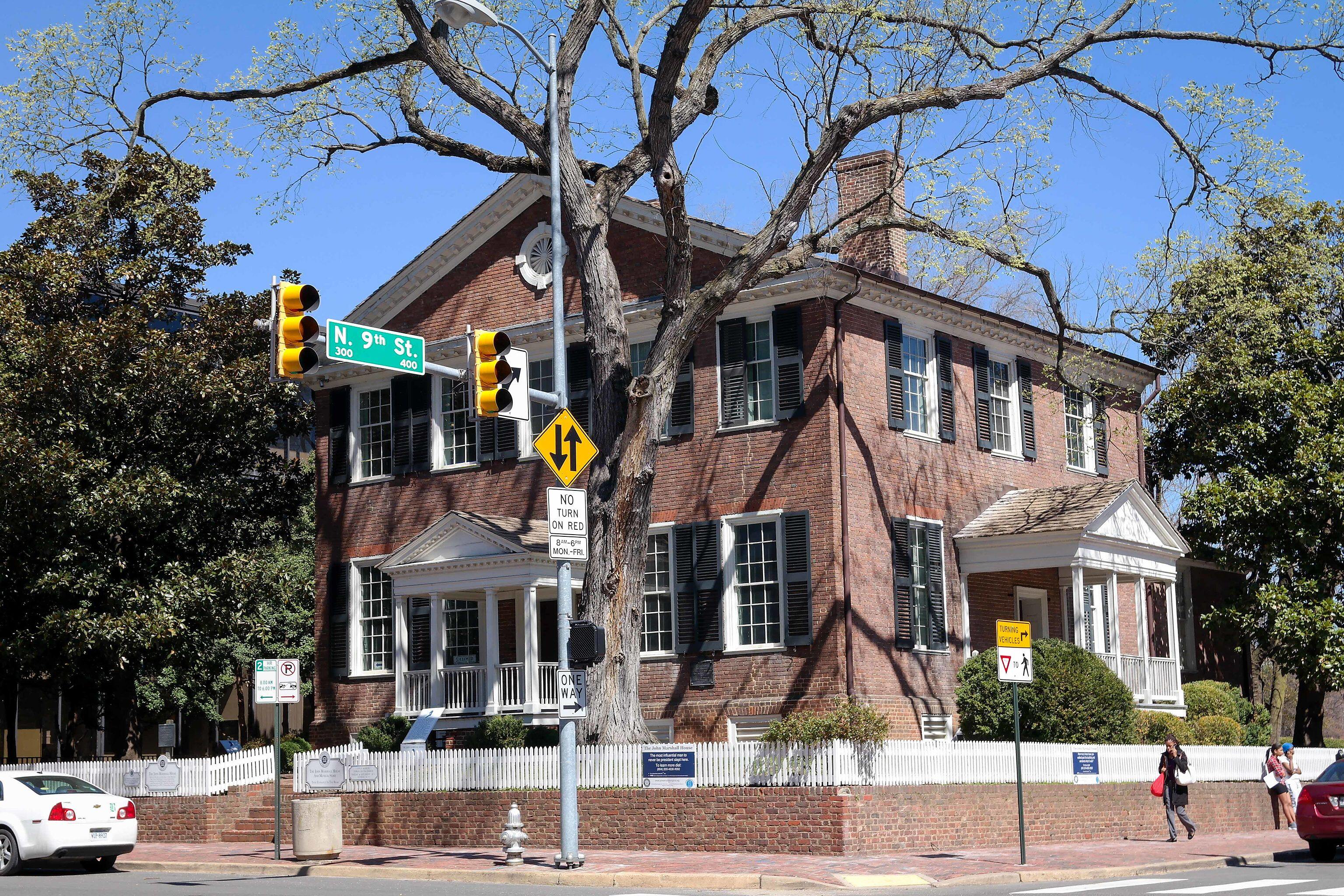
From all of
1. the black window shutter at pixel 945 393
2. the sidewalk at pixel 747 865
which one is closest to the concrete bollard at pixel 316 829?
the sidewalk at pixel 747 865

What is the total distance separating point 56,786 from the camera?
20.5m

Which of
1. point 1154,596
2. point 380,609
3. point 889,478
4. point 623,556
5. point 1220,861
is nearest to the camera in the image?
point 1220,861

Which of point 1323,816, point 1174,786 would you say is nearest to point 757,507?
point 1174,786

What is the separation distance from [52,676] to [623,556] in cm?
1550

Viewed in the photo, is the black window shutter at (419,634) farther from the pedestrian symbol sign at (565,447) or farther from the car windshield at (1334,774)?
the car windshield at (1334,774)

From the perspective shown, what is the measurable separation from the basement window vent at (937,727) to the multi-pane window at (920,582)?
1.26 meters

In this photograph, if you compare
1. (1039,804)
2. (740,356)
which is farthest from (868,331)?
(1039,804)

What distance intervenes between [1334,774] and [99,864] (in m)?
16.5

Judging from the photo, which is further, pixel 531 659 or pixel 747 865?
pixel 531 659

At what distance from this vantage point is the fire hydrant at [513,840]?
18.9m

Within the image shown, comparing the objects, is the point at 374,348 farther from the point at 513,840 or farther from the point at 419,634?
the point at 419,634

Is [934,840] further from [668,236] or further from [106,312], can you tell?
[106,312]

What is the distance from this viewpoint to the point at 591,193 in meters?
23.2

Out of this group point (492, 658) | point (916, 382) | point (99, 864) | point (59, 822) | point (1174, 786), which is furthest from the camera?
point (916, 382)
